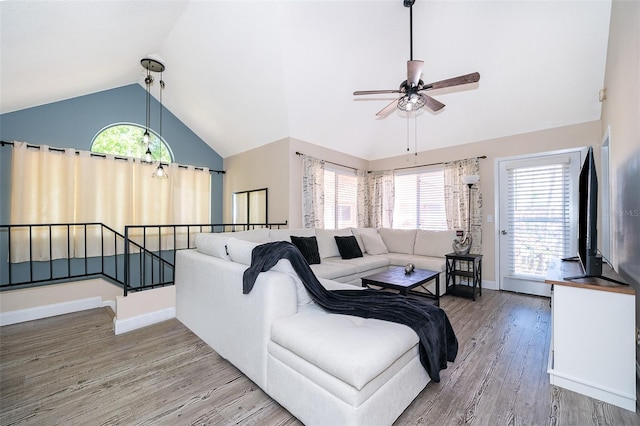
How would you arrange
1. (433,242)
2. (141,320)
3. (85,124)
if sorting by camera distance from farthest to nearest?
(433,242), (85,124), (141,320)

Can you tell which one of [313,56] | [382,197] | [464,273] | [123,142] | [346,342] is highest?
[313,56]

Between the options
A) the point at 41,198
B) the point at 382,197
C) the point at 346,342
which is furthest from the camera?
the point at 382,197

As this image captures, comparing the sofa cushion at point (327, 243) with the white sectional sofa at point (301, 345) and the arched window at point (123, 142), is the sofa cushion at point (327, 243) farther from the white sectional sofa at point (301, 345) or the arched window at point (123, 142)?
the arched window at point (123, 142)

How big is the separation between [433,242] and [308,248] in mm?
2264

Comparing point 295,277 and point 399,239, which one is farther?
point 399,239

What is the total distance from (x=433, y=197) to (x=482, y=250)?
1244 mm

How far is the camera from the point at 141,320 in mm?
2908

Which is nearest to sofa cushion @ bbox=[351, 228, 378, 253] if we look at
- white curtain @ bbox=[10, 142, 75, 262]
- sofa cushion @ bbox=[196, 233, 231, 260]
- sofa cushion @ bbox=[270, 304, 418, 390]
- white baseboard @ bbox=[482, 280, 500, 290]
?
white baseboard @ bbox=[482, 280, 500, 290]

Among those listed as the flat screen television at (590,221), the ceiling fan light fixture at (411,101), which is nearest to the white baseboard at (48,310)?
the ceiling fan light fixture at (411,101)

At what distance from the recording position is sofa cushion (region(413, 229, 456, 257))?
444 centimetres

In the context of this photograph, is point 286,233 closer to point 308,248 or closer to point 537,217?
point 308,248

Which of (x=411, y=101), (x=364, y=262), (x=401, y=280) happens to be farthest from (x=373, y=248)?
(x=411, y=101)

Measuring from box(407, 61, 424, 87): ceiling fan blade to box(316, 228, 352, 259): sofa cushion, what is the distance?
253cm

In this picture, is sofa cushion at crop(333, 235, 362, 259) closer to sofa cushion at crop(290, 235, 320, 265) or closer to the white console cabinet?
sofa cushion at crop(290, 235, 320, 265)
